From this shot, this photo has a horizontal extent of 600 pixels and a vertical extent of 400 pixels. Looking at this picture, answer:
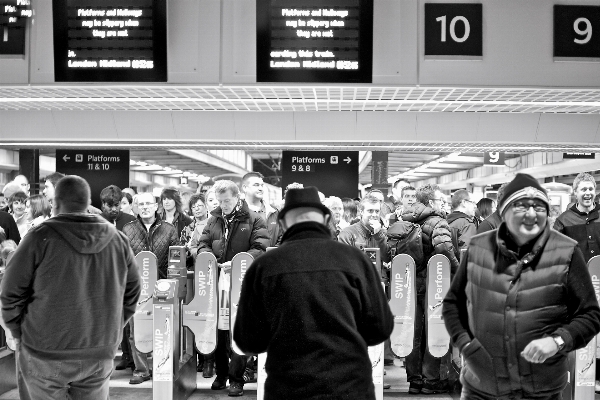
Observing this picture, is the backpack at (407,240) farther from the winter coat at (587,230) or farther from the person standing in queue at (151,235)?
the person standing in queue at (151,235)

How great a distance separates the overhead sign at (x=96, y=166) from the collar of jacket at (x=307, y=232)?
28.8ft

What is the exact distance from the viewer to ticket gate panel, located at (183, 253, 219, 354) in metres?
5.39

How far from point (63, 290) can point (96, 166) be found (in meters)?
7.96

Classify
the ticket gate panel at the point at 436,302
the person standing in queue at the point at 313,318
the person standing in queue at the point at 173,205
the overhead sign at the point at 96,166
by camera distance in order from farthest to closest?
the overhead sign at the point at 96,166, the person standing in queue at the point at 173,205, the ticket gate panel at the point at 436,302, the person standing in queue at the point at 313,318

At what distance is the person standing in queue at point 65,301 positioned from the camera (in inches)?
128

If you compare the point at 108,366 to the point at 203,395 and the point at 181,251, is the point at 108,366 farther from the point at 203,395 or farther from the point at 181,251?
the point at 203,395

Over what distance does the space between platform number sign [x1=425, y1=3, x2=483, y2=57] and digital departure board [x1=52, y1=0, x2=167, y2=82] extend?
2.32 metres

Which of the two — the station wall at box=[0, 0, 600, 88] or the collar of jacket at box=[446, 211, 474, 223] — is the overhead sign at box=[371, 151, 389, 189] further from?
the station wall at box=[0, 0, 600, 88]

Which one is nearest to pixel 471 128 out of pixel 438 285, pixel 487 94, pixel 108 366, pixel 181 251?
pixel 487 94

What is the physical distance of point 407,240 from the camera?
5.57 m

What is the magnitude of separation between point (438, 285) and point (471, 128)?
4.41 metres

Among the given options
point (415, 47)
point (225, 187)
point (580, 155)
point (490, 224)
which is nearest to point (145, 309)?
point (225, 187)

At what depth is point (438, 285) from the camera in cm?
534

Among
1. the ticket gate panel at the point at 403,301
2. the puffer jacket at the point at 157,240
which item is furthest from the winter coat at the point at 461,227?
the puffer jacket at the point at 157,240
